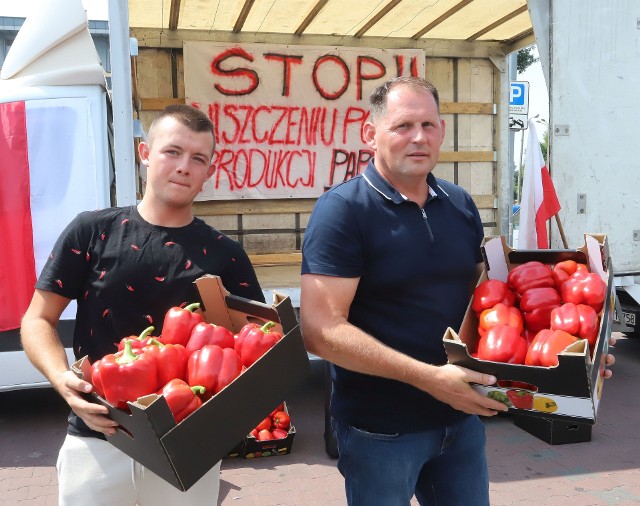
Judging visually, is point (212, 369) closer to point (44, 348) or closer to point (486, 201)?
→ point (44, 348)

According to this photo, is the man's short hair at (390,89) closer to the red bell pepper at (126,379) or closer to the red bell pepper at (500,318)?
the red bell pepper at (500,318)

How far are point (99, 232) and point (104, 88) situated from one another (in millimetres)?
2659

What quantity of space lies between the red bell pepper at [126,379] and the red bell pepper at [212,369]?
0.11 meters

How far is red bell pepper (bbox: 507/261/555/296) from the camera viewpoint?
2.03 metres

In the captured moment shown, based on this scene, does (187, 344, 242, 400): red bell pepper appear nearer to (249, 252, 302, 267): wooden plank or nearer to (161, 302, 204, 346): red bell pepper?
(161, 302, 204, 346): red bell pepper

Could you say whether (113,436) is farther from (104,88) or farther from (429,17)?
(429,17)

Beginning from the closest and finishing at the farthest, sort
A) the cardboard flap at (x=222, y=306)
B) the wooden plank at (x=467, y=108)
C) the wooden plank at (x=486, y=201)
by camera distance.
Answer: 1. the cardboard flap at (x=222, y=306)
2. the wooden plank at (x=467, y=108)
3. the wooden plank at (x=486, y=201)

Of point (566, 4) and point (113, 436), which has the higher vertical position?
point (566, 4)

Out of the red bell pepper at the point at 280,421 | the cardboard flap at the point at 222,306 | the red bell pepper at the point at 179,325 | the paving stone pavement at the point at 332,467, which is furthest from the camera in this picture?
the red bell pepper at the point at 280,421

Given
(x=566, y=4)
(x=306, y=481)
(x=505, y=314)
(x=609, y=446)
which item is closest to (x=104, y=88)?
(x=306, y=481)

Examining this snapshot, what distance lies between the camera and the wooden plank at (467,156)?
23.8 ft

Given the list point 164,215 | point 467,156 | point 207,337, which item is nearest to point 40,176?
point 164,215

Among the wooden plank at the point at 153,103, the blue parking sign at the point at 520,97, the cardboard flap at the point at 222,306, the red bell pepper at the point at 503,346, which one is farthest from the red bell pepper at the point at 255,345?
the blue parking sign at the point at 520,97

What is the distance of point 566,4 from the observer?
4574mm
